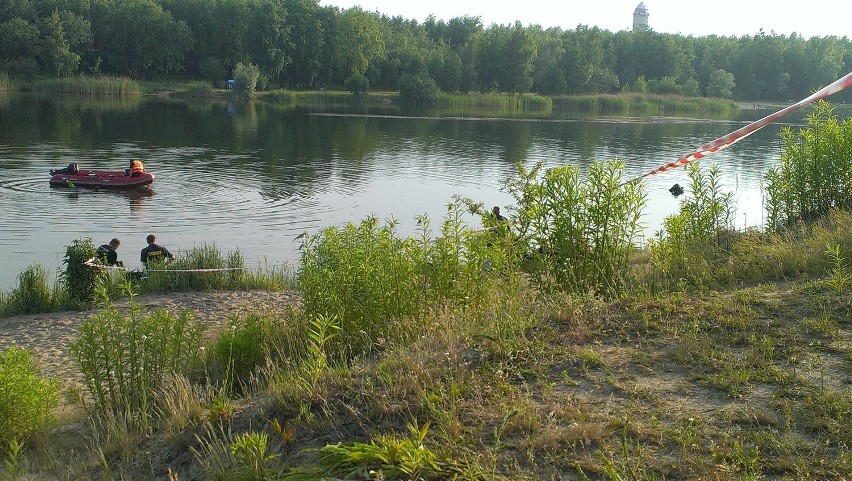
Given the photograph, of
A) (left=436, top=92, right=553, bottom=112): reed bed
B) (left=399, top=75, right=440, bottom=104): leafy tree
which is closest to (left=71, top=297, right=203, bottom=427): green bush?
(left=436, top=92, right=553, bottom=112): reed bed

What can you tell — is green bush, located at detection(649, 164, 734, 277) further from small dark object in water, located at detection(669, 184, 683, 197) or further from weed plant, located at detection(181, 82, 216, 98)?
weed plant, located at detection(181, 82, 216, 98)

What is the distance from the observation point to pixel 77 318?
1324cm

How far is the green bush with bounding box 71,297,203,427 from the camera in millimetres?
6660

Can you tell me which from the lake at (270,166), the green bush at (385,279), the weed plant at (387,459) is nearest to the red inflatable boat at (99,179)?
the lake at (270,166)

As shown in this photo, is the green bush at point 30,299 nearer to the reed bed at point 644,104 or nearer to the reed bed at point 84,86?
the reed bed at point 84,86

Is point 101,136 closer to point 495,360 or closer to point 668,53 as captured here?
point 495,360

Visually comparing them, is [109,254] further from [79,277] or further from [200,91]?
[200,91]

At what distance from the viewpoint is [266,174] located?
3388cm

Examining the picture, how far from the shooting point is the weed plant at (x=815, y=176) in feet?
38.0

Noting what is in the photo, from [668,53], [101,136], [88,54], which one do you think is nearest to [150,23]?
[88,54]

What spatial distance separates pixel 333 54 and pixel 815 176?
93.6 meters

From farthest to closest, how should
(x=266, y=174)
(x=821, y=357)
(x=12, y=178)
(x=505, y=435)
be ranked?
(x=266, y=174)
(x=12, y=178)
(x=821, y=357)
(x=505, y=435)

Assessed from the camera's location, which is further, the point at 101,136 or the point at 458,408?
the point at 101,136

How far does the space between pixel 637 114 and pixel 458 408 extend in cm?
8626
